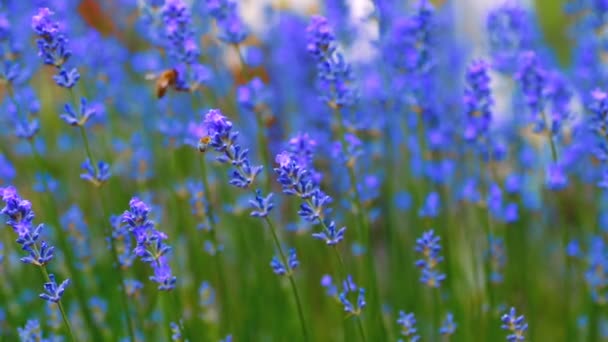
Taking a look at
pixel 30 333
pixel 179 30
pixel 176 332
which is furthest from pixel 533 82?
pixel 30 333

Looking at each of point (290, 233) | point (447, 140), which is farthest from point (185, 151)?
point (447, 140)

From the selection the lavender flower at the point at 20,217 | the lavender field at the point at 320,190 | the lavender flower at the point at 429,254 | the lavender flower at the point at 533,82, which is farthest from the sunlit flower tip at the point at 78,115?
the lavender flower at the point at 533,82

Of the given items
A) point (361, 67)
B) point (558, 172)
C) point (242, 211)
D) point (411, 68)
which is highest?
point (361, 67)

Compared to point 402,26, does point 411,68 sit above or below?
below

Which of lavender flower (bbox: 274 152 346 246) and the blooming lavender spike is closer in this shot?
lavender flower (bbox: 274 152 346 246)

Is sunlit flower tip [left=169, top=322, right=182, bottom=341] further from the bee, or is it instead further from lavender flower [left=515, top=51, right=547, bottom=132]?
lavender flower [left=515, top=51, right=547, bottom=132]

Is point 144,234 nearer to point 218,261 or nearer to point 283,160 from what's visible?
point 283,160

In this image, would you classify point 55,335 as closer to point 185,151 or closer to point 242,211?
point 242,211

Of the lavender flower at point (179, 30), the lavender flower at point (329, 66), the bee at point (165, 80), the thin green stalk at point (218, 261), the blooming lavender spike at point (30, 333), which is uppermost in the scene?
the lavender flower at point (179, 30)

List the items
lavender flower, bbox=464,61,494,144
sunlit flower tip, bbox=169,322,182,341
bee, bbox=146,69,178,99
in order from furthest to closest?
lavender flower, bbox=464,61,494,144, bee, bbox=146,69,178,99, sunlit flower tip, bbox=169,322,182,341

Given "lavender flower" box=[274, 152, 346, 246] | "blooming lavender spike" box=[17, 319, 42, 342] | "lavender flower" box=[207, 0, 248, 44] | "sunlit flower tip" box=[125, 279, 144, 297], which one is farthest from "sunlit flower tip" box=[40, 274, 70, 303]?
"lavender flower" box=[207, 0, 248, 44]

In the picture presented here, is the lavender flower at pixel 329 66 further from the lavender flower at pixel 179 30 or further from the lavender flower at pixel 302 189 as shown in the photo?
the lavender flower at pixel 302 189
